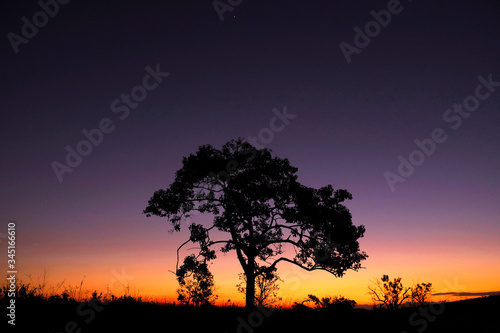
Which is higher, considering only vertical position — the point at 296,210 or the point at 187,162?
the point at 187,162

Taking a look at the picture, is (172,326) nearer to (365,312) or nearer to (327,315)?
(327,315)

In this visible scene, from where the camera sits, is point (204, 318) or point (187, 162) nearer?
point (204, 318)

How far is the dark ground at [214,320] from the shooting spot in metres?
12.6

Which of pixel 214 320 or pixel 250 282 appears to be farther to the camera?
pixel 250 282

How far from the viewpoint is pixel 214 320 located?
14.0 meters

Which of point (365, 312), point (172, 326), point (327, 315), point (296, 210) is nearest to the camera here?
point (172, 326)

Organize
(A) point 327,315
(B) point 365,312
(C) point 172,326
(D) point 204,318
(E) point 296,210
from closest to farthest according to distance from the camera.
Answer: (C) point 172,326, (D) point 204,318, (A) point 327,315, (B) point 365,312, (E) point 296,210

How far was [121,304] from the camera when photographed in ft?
50.0

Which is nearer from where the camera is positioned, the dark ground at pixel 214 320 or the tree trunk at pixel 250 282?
the dark ground at pixel 214 320

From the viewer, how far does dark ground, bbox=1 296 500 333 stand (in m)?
12.6

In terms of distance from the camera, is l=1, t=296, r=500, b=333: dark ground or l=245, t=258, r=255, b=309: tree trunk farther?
l=245, t=258, r=255, b=309: tree trunk

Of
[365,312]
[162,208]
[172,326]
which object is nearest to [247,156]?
[162,208]

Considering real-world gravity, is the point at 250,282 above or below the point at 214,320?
above

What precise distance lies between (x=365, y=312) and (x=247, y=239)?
10231mm
